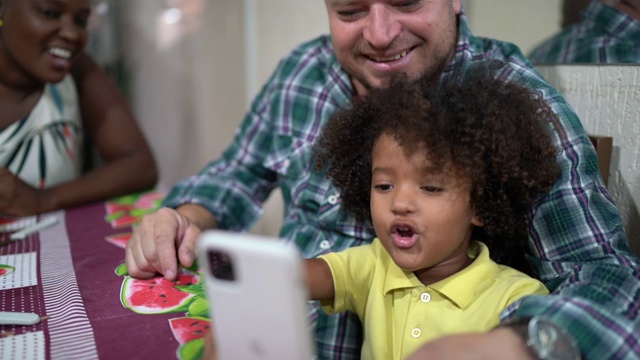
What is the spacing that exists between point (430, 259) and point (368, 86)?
41cm

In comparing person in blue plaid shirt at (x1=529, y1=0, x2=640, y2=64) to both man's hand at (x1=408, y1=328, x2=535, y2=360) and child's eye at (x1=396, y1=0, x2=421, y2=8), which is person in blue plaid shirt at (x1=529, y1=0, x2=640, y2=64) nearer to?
child's eye at (x1=396, y1=0, x2=421, y2=8)

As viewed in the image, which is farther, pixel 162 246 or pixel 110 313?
pixel 162 246

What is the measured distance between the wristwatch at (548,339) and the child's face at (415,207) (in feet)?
0.57

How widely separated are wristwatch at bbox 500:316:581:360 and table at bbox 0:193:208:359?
1.25ft

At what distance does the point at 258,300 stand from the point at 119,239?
0.77 m

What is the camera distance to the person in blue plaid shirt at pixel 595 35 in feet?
3.62

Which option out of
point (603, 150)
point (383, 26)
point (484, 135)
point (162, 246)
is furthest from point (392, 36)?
point (162, 246)

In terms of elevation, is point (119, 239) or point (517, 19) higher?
point (517, 19)

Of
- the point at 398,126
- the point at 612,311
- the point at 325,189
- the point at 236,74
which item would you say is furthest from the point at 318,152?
the point at 236,74

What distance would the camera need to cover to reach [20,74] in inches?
55.5

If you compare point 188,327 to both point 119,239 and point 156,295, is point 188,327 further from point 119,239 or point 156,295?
point 119,239

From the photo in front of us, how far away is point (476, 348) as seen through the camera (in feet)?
2.03

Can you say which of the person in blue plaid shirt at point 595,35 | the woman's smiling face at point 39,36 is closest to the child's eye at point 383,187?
the person in blue plaid shirt at point 595,35

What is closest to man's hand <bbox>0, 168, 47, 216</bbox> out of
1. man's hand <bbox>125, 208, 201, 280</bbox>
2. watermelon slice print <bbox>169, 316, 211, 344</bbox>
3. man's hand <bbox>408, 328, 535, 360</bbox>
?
man's hand <bbox>125, 208, 201, 280</bbox>
